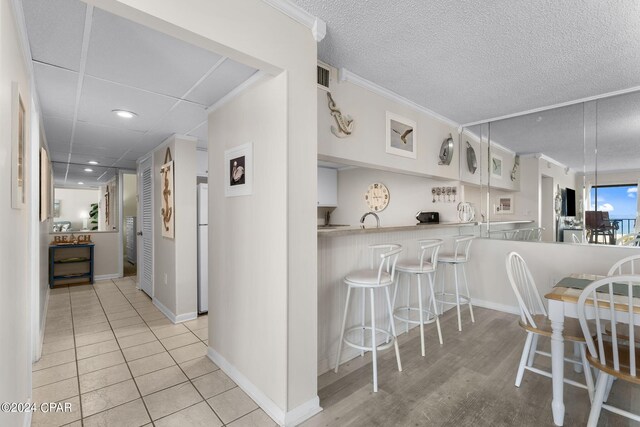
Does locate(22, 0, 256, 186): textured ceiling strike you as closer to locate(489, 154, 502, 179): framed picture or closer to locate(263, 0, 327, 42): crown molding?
locate(263, 0, 327, 42): crown molding

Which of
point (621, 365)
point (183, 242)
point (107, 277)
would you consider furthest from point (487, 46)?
point (107, 277)

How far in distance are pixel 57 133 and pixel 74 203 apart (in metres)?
8.43

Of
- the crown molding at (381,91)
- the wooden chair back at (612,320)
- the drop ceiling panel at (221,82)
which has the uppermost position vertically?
the crown molding at (381,91)

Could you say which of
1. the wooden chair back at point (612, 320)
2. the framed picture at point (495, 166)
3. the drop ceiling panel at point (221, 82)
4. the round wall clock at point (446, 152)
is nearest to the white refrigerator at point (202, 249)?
the drop ceiling panel at point (221, 82)

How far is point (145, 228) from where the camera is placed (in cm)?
464

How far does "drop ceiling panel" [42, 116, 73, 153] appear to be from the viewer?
308 cm

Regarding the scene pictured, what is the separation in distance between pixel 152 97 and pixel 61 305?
141 inches

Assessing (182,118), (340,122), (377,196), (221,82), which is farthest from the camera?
(377,196)

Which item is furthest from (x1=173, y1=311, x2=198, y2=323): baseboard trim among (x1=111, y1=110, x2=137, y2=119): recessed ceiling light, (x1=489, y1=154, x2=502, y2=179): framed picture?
(x1=489, y1=154, x2=502, y2=179): framed picture

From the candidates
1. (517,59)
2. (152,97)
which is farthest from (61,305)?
(517,59)

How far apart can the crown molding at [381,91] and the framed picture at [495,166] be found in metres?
0.84

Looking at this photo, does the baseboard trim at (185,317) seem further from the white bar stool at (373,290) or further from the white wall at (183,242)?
the white bar stool at (373,290)

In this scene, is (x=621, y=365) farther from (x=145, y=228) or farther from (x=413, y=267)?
(x=145, y=228)

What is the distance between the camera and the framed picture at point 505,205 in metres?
3.80
